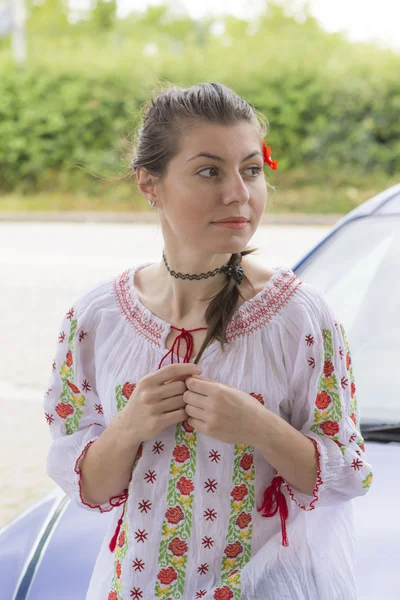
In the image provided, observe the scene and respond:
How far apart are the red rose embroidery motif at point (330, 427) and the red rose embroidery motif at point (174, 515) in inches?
10.7

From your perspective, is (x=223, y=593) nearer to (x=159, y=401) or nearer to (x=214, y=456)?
(x=214, y=456)

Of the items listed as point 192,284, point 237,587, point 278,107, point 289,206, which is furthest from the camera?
point 278,107

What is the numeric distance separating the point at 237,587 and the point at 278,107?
1484cm

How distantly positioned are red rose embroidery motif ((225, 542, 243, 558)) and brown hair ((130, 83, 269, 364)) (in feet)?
1.00

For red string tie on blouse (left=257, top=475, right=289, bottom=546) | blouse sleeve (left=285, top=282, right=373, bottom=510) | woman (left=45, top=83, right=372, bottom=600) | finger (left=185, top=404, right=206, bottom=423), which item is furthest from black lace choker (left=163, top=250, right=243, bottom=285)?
red string tie on blouse (left=257, top=475, right=289, bottom=546)

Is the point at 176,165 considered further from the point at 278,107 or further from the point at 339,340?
the point at 278,107

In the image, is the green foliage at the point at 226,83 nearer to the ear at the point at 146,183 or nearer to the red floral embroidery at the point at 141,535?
the ear at the point at 146,183

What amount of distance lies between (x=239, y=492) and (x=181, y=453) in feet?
0.37

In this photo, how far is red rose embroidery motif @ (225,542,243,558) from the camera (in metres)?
1.41

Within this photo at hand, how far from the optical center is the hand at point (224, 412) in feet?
4.39

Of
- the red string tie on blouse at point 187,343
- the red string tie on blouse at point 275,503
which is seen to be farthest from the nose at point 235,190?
the red string tie on blouse at point 275,503

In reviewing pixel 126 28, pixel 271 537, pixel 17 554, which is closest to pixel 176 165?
pixel 271 537

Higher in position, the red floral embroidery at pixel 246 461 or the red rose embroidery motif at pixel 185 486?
the red floral embroidery at pixel 246 461

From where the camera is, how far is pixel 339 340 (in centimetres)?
143
